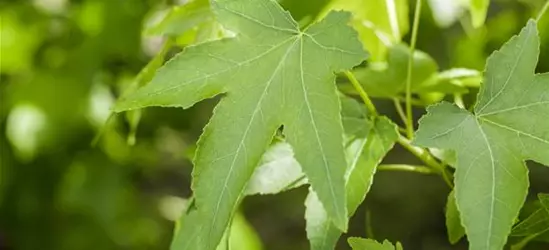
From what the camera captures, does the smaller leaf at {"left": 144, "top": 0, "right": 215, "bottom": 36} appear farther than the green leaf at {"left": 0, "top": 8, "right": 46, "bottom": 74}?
No

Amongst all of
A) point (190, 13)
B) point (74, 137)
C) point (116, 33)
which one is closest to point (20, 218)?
point (74, 137)

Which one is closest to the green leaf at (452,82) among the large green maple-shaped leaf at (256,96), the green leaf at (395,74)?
the green leaf at (395,74)

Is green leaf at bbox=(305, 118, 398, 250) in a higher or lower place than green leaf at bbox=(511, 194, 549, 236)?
higher

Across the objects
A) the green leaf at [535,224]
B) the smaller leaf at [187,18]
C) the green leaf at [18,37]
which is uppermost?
the green leaf at [18,37]

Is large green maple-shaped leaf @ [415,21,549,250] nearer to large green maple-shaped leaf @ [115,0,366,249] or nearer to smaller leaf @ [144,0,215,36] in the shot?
large green maple-shaped leaf @ [115,0,366,249]

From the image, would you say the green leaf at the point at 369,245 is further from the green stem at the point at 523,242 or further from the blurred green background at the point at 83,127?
the blurred green background at the point at 83,127

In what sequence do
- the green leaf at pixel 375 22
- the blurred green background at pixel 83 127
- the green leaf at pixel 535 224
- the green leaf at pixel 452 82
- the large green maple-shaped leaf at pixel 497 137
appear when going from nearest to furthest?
the large green maple-shaped leaf at pixel 497 137 → the green leaf at pixel 535 224 → the green leaf at pixel 452 82 → the green leaf at pixel 375 22 → the blurred green background at pixel 83 127

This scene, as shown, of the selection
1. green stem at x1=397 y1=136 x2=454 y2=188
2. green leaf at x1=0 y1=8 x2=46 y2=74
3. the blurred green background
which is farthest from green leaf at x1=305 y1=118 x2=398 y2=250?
green leaf at x1=0 y1=8 x2=46 y2=74

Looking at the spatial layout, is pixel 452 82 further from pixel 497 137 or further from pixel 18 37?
pixel 18 37
